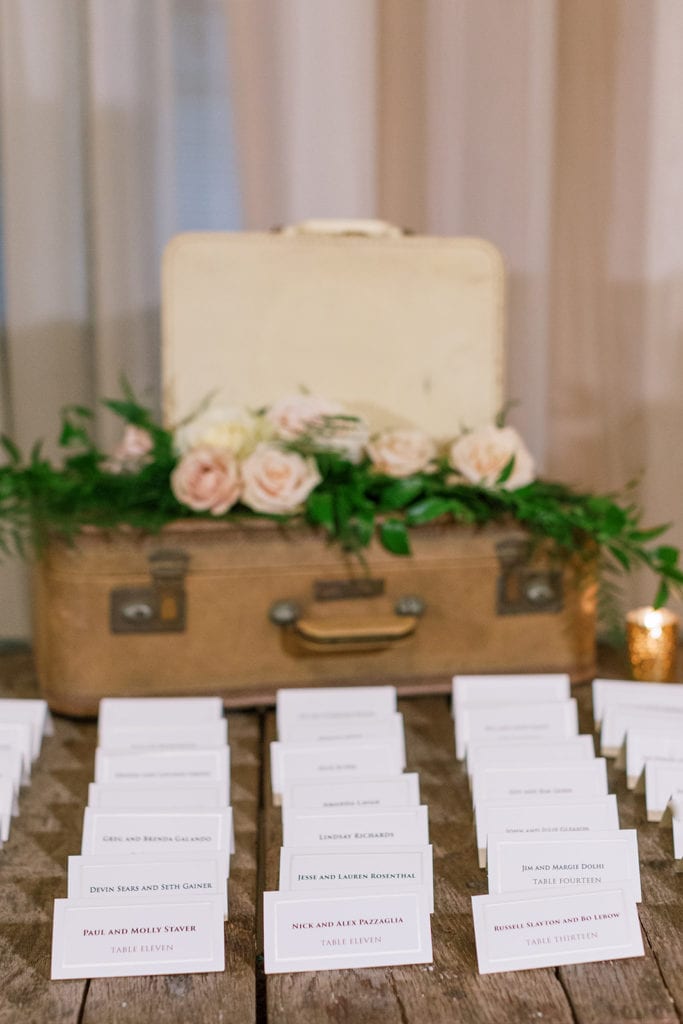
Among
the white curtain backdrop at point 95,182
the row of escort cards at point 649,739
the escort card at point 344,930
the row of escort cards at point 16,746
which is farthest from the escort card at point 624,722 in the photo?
the white curtain backdrop at point 95,182

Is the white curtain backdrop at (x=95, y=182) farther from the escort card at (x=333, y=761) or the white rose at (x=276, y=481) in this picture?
the escort card at (x=333, y=761)

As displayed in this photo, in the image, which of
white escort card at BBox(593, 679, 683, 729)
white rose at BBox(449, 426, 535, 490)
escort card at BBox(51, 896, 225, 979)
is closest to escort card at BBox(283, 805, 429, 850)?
escort card at BBox(51, 896, 225, 979)

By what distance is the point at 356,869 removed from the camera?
0.76 meters

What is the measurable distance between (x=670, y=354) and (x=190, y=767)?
3.57 feet

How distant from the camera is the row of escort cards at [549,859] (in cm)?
72

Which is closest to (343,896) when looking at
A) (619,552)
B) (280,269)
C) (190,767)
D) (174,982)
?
(174,982)

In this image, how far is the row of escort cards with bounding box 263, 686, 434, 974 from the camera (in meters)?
0.71

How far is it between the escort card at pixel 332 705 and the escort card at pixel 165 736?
0.07 m

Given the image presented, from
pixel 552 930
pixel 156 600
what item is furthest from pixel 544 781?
pixel 156 600

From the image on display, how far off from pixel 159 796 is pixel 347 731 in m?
0.21

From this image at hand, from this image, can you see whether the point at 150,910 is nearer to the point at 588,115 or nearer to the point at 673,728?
the point at 673,728

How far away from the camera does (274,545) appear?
114 centimetres

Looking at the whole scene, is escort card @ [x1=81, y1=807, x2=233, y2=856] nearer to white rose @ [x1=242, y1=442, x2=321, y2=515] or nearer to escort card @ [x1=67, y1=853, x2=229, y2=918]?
escort card @ [x1=67, y1=853, x2=229, y2=918]

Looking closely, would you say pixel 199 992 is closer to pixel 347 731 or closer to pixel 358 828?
pixel 358 828
